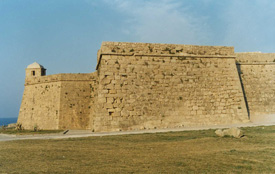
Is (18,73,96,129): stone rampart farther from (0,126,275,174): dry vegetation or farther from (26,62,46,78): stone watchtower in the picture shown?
(0,126,275,174): dry vegetation

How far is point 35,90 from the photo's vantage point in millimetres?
21906

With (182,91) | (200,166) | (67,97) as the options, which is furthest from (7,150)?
(67,97)

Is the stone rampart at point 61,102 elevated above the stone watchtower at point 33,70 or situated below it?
below

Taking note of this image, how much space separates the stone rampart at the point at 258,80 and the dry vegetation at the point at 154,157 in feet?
31.6

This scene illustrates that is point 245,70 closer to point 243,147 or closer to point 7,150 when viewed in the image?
point 243,147

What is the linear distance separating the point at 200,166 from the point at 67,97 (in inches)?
638

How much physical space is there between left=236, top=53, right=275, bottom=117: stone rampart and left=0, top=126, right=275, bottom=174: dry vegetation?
9.62 meters

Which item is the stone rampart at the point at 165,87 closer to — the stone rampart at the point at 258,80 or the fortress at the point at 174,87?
the fortress at the point at 174,87

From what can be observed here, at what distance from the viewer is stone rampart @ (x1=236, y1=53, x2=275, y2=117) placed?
17.2 meters

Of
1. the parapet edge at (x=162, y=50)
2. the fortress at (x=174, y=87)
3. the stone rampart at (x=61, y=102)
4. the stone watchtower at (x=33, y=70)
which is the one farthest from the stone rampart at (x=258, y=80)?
the stone watchtower at (x=33, y=70)

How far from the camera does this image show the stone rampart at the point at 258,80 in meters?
17.2

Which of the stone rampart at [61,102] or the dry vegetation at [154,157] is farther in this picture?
the stone rampart at [61,102]

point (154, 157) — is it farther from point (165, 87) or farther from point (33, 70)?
point (33, 70)

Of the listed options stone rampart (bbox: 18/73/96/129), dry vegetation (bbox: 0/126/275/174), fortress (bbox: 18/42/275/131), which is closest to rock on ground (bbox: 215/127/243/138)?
dry vegetation (bbox: 0/126/275/174)
